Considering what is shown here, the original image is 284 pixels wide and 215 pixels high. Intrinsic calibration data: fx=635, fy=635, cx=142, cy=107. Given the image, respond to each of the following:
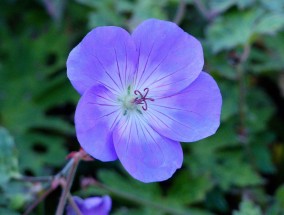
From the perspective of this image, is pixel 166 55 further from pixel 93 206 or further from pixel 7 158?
pixel 7 158

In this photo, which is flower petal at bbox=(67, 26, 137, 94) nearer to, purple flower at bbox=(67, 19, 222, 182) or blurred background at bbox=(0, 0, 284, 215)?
purple flower at bbox=(67, 19, 222, 182)

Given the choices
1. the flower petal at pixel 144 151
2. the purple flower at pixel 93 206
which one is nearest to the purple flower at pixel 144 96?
the flower petal at pixel 144 151

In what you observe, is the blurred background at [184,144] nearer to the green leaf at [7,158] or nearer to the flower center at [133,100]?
the green leaf at [7,158]

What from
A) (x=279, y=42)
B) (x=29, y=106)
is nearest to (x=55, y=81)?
(x=29, y=106)

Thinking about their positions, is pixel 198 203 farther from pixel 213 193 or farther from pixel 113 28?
pixel 113 28

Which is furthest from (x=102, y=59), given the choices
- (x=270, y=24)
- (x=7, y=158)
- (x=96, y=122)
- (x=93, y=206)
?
(x=270, y=24)
